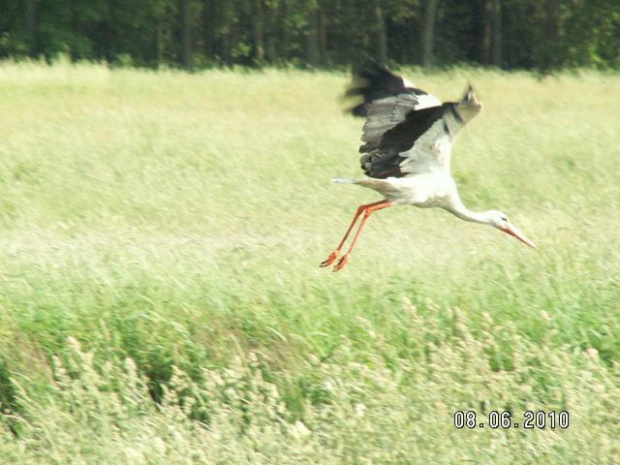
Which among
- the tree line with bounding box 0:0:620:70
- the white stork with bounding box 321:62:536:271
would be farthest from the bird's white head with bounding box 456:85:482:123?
the tree line with bounding box 0:0:620:70

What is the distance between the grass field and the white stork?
422 mm

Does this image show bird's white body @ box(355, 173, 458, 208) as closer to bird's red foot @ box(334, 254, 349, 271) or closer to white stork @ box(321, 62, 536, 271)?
white stork @ box(321, 62, 536, 271)

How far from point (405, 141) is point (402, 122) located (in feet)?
0.66

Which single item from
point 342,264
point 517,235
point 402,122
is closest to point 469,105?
point 402,122

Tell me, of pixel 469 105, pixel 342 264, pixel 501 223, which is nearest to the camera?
pixel 469 105

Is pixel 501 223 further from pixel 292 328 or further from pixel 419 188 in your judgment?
pixel 292 328

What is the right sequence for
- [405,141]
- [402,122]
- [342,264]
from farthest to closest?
[405,141]
[402,122]
[342,264]

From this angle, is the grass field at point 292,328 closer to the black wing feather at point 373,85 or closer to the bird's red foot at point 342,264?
the bird's red foot at point 342,264

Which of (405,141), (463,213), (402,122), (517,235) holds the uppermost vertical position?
(402,122)

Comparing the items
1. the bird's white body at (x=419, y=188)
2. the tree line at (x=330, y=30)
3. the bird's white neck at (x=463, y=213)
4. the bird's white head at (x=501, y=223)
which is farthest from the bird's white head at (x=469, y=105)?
the tree line at (x=330, y=30)

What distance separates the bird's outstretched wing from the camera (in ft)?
24.2

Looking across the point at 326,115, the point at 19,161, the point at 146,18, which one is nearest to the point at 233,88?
the point at 326,115

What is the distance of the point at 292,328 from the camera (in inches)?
254

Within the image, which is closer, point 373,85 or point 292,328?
point 292,328
